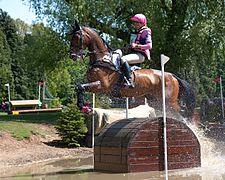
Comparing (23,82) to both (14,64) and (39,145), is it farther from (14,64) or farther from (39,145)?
(39,145)

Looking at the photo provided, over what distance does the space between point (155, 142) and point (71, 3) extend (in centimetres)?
1407

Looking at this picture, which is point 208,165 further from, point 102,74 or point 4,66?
point 4,66

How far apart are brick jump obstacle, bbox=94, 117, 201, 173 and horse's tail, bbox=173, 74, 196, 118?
1576 mm

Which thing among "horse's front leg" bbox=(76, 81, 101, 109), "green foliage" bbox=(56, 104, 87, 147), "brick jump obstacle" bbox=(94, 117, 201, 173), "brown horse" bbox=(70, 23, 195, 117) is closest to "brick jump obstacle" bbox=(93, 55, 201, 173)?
"brick jump obstacle" bbox=(94, 117, 201, 173)

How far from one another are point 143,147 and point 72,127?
7.30 m

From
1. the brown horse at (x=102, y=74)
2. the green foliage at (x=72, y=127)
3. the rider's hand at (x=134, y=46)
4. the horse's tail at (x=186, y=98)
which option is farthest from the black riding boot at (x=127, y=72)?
the green foliage at (x=72, y=127)

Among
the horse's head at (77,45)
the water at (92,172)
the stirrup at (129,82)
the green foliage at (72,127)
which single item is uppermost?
the horse's head at (77,45)

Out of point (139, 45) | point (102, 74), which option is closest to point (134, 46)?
point (139, 45)

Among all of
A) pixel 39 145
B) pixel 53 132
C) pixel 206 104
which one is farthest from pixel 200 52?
pixel 39 145

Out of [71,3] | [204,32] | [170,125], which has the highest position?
[71,3]

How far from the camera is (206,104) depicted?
1098 inches

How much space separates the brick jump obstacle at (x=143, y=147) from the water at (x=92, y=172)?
0.32m

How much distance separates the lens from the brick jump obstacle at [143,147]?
1048 cm

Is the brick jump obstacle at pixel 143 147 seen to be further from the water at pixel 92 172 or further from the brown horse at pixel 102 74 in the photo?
the brown horse at pixel 102 74
